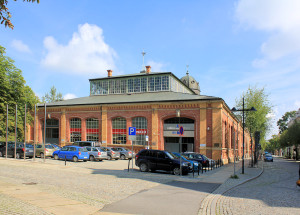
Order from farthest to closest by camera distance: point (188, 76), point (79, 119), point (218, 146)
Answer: point (188, 76)
point (79, 119)
point (218, 146)

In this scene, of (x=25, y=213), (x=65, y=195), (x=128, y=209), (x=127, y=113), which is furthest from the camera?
(x=127, y=113)

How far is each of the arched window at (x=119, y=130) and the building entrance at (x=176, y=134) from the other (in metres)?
6.12

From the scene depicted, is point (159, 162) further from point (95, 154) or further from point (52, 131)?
point (52, 131)

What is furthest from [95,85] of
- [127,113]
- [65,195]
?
[65,195]

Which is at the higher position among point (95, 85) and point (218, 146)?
point (95, 85)

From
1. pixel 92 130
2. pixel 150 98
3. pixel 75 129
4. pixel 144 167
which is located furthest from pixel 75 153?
pixel 75 129

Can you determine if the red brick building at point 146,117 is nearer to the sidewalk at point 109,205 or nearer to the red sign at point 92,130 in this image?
the red sign at point 92,130

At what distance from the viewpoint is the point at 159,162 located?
63.1ft

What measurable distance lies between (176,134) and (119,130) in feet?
27.9

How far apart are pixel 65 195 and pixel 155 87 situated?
34056 mm

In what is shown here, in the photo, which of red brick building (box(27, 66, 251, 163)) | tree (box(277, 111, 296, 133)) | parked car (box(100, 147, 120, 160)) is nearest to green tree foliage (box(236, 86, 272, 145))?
red brick building (box(27, 66, 251, 163))

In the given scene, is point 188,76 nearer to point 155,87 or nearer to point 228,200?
point 155,87

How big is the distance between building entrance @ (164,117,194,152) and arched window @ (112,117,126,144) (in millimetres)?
6123

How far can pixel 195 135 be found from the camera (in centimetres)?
3422
